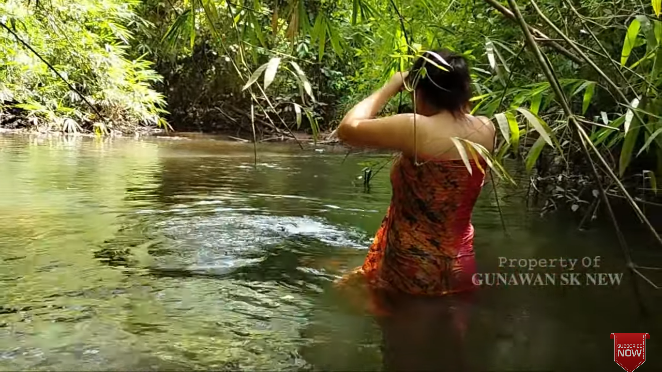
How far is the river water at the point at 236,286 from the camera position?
2.01 meters

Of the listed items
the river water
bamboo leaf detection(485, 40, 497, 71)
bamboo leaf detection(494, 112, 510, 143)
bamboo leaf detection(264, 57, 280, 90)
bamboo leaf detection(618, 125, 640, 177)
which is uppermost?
bamboo leaf detection(485, 40, 497, 71)

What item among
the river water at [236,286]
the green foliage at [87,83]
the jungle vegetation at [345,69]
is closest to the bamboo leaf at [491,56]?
the jungle vegetation at [345,69]

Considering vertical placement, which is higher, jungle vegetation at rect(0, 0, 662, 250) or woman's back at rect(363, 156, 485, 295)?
jungle vegetation at rect(0, 0, 662, 250)

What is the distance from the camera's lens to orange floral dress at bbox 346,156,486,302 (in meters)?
2.47

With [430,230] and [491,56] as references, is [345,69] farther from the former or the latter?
[491,56]

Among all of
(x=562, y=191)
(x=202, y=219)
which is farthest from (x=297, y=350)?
(x=562, y=191)

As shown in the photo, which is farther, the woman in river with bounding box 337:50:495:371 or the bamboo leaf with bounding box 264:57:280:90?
the woman in river with bounding box 337:50:495:371

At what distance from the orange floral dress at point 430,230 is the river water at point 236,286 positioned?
167mm

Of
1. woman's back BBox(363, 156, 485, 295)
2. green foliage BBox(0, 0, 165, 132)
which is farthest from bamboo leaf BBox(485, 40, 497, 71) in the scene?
green foliage BBox(0, 0, 165, 132)

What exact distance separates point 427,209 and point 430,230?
89 millimetres

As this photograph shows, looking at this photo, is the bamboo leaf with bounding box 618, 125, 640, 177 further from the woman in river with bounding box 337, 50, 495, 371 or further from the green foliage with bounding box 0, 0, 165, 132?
the green foliage with bounding box 0, 0, 165, 132

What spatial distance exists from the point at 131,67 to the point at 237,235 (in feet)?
31.6

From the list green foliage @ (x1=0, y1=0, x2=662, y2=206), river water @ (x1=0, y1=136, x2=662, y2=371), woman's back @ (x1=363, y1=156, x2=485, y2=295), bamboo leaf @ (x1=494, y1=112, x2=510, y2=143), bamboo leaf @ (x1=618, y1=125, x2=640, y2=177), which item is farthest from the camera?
woman's back @ (x1=363, y1=156, x2=485, y2=295)

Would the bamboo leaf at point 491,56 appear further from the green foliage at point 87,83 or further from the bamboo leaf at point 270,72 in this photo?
the green foliage at point 87,83
